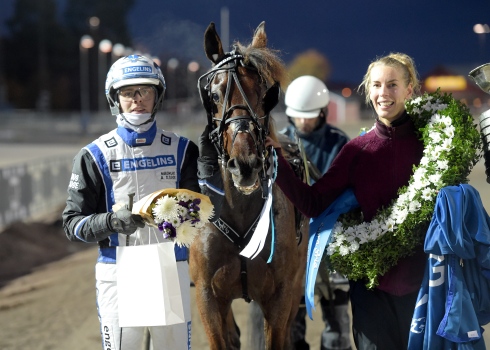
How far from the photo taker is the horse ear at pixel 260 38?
12.5 feet

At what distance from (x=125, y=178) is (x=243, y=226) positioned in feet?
2.55

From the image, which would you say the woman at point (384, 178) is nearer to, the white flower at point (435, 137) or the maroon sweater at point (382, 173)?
the maroon sweater at point (382, 173)

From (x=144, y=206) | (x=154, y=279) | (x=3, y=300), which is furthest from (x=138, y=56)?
(x=3, y=300)

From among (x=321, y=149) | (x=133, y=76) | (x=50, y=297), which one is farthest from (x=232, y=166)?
(x=50, y=297)

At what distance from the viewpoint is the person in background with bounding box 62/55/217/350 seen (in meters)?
3.22

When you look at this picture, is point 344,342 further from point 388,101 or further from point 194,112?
point 194,112

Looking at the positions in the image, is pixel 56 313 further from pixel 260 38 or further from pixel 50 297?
pixel 260 38

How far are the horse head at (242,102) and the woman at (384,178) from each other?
0.73 ft

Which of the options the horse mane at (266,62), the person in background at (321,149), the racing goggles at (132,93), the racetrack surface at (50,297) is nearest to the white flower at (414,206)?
the horse mane at (266,62)

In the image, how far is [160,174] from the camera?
3316mm

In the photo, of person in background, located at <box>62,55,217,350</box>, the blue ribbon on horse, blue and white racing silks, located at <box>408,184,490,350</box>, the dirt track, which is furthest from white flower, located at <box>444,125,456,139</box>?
the dirt track

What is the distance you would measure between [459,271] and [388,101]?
85cm

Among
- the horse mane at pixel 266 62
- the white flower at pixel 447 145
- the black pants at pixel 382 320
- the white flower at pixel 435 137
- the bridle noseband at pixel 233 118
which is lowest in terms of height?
the black pants at pixel 382 320

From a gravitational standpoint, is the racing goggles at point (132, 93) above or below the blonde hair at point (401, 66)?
below
